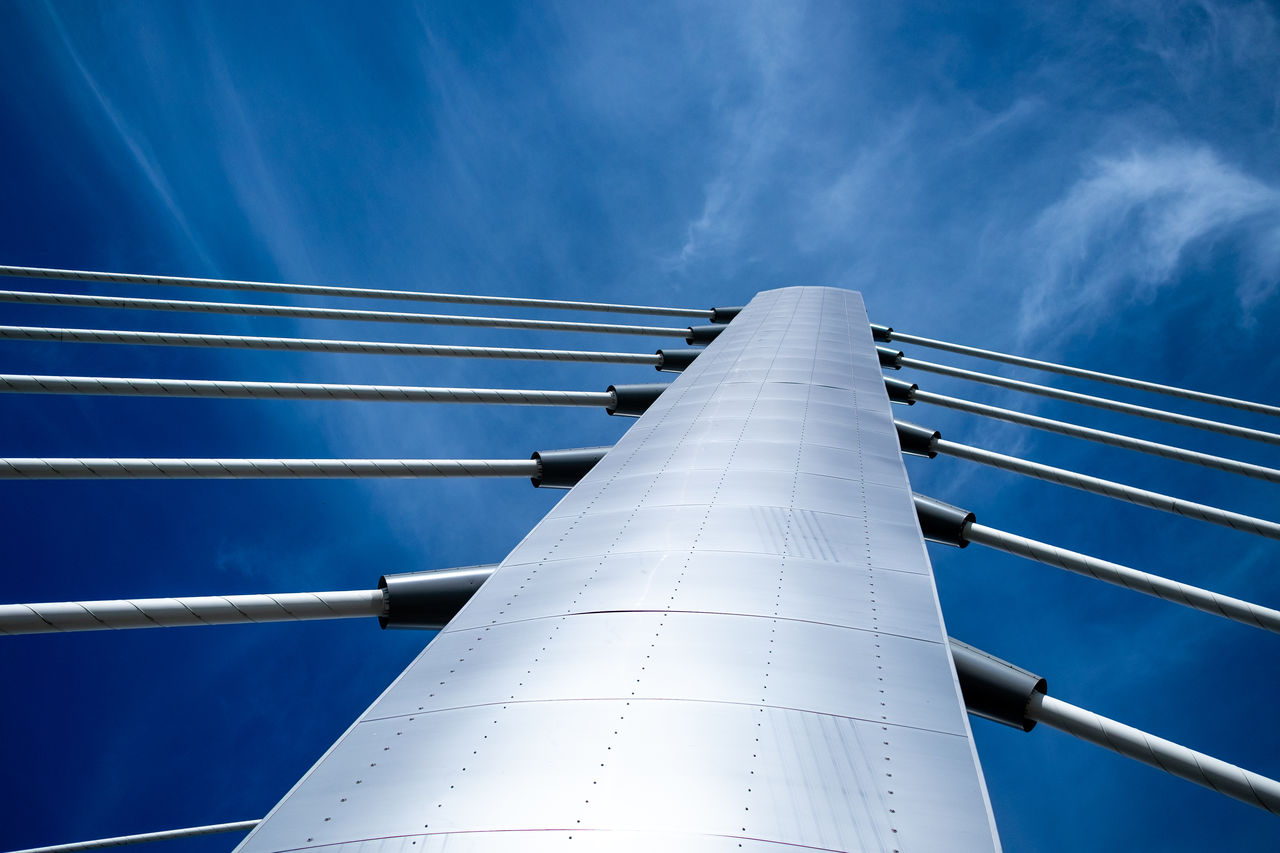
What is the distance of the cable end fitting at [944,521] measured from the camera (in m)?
9.72

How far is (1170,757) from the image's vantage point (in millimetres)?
5094

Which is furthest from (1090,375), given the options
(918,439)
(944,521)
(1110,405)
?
(944,521)

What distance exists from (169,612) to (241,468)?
2434mm

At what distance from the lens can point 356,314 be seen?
1402 centimetres

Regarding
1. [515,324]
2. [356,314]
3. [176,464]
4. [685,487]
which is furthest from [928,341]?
[176,464]

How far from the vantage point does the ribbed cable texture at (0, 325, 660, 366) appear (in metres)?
10.2

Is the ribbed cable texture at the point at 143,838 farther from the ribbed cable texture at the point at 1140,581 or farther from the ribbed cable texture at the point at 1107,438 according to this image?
the ribbed cable texture at the point at 1107,438

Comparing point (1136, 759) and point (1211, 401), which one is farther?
point (1211, 401)

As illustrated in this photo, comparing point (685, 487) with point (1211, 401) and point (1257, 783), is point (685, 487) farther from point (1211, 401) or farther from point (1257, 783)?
point (1211, 401)

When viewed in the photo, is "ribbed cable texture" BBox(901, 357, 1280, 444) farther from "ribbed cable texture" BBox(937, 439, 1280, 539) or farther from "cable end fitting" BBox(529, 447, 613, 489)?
"cable end fitting" BBox(529, 447, 613, 489)

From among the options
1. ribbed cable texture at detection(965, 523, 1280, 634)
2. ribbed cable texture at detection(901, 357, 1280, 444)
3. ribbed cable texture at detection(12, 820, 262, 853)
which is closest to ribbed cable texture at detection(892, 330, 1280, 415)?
ribbed cable texture at detection(901, 357, 1280, 444)

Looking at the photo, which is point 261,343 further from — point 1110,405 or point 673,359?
point 1110,405

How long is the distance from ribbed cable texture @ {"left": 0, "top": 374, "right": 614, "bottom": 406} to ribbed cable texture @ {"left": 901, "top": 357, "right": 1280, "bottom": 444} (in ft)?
38.4

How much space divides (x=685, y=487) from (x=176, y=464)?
4.63m
